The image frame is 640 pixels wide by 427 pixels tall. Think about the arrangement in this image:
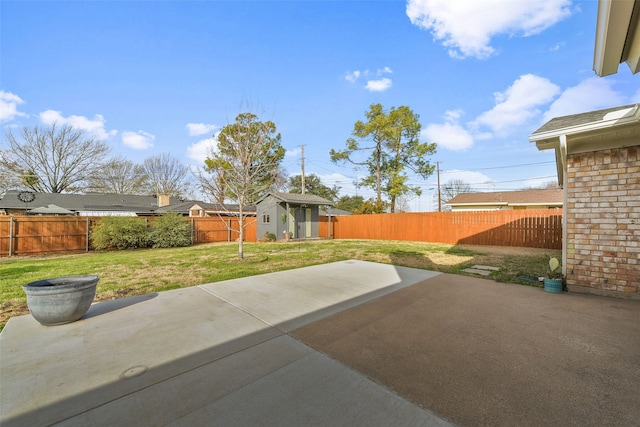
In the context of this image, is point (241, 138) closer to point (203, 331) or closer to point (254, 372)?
point (203, 331)

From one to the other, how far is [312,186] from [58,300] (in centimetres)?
2980

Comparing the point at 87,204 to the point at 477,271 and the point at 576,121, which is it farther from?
the point at 576,121

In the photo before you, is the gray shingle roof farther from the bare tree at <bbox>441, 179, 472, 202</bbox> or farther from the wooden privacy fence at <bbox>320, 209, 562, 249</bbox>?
the bare tree at <bbox>441, 179, 472, 202</bbox>

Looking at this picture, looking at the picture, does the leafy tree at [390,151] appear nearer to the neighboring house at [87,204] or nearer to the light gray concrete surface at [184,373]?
the neighboring house at [87,204]

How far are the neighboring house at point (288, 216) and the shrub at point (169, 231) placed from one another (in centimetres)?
487

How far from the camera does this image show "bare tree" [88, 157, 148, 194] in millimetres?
26703

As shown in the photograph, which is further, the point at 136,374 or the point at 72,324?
the point at 72,324

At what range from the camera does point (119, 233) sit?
11.9m

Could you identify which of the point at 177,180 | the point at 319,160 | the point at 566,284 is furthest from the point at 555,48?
the point at 177,180

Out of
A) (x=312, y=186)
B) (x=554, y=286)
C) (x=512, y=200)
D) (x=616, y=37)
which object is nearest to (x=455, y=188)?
(x=512, y=200)

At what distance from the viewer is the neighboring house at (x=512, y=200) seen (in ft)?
74.0

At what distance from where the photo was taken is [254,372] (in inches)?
87.7

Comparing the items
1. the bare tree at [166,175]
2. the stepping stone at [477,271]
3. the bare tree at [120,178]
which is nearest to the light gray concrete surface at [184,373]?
the stepping stone at [477,271]

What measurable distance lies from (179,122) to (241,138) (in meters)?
8.65
